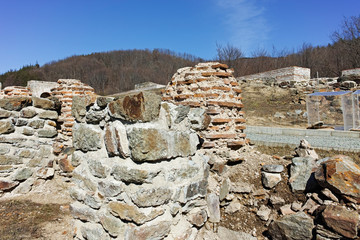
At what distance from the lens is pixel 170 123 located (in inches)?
86.0

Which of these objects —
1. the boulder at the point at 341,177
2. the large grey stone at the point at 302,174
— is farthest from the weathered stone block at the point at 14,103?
the boulder at the point at 341,177

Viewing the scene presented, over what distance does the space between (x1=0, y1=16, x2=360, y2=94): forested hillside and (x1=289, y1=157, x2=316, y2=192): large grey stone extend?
1652 cm

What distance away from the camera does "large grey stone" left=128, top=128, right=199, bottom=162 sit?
1.88m

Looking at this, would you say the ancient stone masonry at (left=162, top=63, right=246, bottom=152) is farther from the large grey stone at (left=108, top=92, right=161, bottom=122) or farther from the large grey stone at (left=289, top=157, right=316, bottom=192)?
the large grey stone at (left=108, top=92, right=161, bottom=122)

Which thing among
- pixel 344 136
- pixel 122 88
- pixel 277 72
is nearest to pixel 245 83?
pixel 277 72

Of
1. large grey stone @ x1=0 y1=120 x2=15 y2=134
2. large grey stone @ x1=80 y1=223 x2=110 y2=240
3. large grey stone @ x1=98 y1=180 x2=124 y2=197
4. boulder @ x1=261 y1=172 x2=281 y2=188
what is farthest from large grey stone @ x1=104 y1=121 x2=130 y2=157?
large grey stone @ x1=0 y1=120 x2=15 y2=134

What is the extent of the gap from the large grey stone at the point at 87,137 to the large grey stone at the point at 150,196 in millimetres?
721

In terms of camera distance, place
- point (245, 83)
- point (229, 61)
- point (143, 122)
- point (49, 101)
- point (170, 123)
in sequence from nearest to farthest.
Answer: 1. point (143, 122)
2. point (170, 123)
3. point (49, 101)
4. point (245, 83)
5. point (229, 61)

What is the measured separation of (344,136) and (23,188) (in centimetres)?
759

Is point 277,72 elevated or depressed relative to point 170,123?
elevated

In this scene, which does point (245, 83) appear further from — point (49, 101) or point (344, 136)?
point (49, 101)

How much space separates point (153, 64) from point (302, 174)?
5410cm

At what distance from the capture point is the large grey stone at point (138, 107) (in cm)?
193

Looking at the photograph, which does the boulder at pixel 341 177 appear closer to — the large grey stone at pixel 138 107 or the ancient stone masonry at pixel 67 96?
the large grey stone at pixel 138 107
